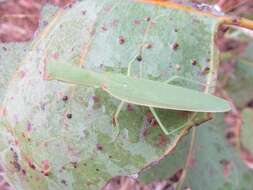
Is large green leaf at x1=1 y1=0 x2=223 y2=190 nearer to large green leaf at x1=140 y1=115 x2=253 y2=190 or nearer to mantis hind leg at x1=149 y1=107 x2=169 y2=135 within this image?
mantis hind leg at x1=149 y1=107 x2=169 y2=135

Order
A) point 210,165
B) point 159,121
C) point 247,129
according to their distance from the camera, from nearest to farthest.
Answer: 1. point 159,121
2. point 210,165
3. point 247,129

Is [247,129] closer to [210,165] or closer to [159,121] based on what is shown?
[210,165]

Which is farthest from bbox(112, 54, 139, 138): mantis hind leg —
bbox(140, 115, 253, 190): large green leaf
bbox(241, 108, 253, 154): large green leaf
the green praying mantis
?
bbox(241, 108, 253, 154): large green leaf

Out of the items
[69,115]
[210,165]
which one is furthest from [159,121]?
[210,165]

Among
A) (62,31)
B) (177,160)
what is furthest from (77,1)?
(177,160)

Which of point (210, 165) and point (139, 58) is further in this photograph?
point (210, 165)

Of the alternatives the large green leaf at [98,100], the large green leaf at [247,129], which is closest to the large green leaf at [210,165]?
the large green leaf at [247,129]

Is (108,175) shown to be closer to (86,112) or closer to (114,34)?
(86,112)
